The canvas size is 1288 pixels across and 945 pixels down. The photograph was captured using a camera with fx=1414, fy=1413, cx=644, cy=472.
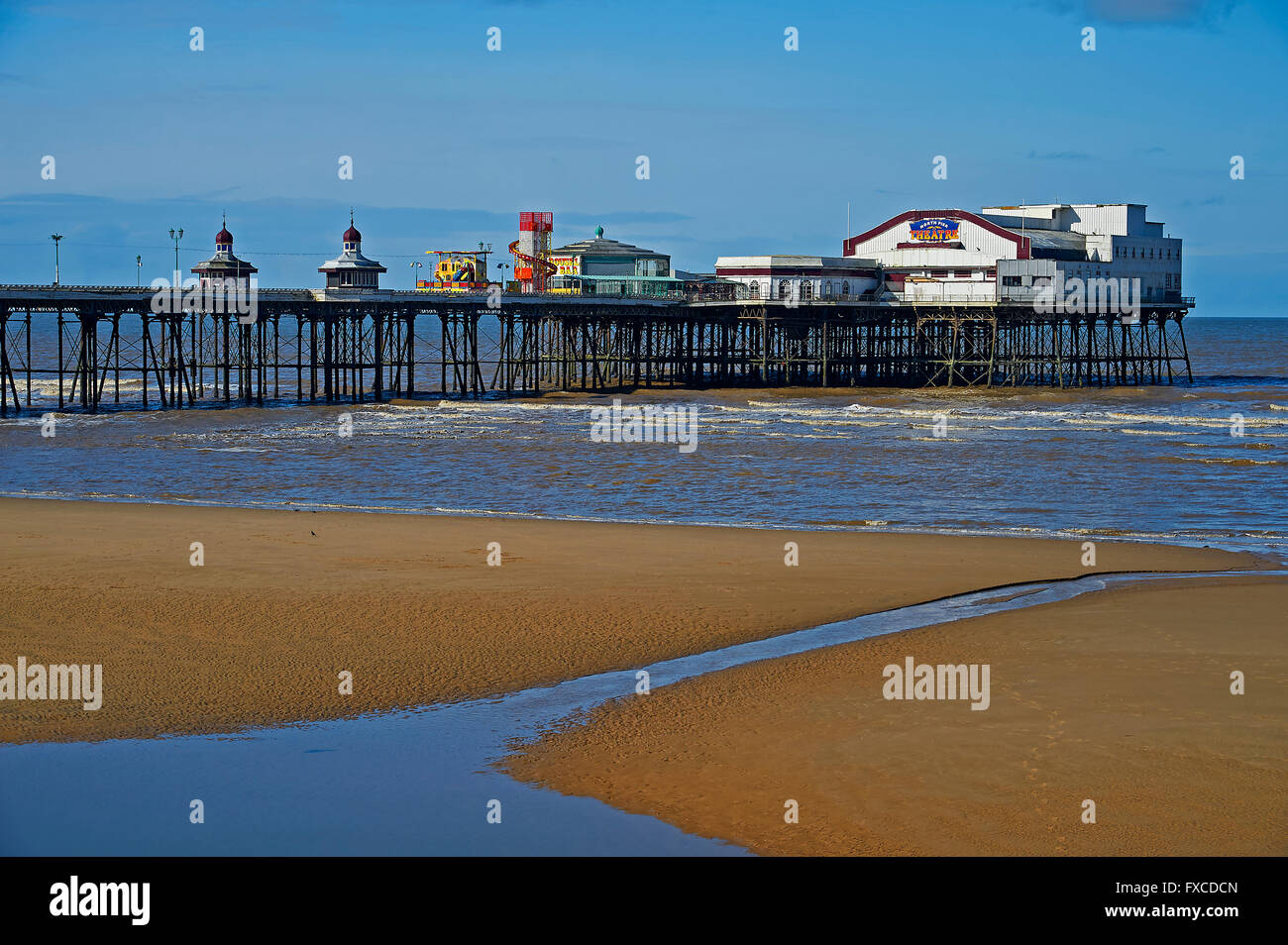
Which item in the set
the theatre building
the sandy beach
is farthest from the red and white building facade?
the sandy beach

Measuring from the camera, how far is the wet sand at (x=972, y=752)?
973 cm

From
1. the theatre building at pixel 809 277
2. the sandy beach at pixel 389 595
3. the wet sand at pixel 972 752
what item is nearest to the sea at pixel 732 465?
the sandy beach at pixel 389 595

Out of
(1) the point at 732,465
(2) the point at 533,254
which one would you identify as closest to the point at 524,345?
(2) the point at 533,254

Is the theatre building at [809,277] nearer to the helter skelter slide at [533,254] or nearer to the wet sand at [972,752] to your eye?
the helter skelter slide at [533,254]

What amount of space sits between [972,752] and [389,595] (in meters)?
8.37

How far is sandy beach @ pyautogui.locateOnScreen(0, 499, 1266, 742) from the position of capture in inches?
523

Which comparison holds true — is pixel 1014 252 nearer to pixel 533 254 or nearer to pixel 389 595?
pixel 533 254

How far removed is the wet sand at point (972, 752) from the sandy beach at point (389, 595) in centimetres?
198

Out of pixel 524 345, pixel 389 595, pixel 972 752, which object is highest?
pixel 524 345

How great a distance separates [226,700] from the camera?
41.9 ft

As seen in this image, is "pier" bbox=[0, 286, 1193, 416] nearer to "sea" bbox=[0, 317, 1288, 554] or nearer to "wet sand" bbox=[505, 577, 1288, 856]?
"sea" bbox=[0, 317, 1288, 554]

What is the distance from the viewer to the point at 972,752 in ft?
37.1
